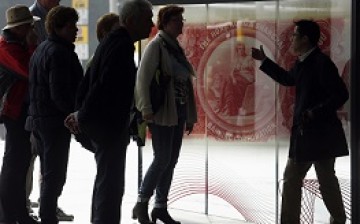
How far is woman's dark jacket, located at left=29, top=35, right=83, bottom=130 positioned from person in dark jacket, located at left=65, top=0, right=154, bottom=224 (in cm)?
33

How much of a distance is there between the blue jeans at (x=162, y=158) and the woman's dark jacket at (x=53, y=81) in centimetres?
83

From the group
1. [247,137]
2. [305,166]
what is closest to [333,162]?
[305,166]

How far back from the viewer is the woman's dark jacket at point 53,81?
4.72m

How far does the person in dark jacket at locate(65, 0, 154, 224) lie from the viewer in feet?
13.9

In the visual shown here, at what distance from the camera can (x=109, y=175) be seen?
171 inches

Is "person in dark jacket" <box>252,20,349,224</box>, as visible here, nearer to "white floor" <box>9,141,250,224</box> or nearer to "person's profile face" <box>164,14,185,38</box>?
"person's profile face" <box>164,14,185,38</box>

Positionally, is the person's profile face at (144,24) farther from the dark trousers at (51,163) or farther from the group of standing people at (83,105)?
the dark trousers at (51,163)

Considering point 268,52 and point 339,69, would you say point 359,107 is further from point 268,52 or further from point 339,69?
point 268,52

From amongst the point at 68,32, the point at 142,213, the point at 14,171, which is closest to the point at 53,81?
the point at 68,32

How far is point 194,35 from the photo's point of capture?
613 centimetres

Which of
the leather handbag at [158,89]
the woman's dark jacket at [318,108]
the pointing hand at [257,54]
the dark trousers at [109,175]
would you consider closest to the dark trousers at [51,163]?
the dark trousers at [109,175]

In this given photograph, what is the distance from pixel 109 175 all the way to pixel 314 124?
1376 millimetres

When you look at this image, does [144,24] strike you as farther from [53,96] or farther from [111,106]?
[53,96]

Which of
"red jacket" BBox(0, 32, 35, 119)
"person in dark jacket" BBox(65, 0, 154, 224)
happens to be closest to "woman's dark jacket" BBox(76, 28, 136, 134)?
"person in dark jacket" BBox(65, 0, 154, 224)
